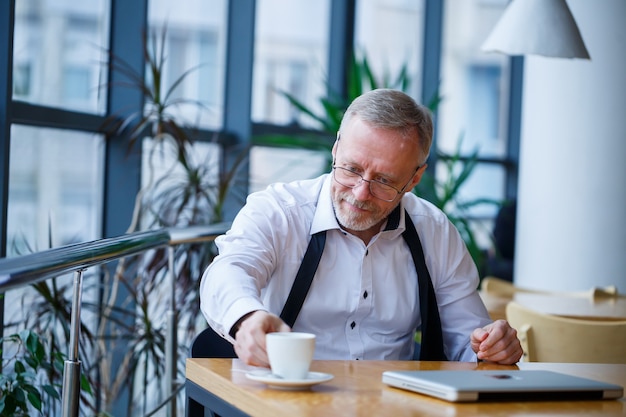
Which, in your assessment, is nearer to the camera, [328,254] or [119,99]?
[328,254]

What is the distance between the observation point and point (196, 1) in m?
5.37

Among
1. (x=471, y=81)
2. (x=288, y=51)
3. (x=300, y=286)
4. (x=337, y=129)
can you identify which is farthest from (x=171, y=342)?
(x=471, y=81)

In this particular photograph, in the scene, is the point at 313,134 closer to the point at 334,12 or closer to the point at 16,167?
the point at 334,12

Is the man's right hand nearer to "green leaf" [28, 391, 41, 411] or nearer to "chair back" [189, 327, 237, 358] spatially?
"chair back" [189, 327, 237, 358]

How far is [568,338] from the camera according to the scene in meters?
2.95

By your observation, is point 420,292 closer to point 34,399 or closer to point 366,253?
point 366,253

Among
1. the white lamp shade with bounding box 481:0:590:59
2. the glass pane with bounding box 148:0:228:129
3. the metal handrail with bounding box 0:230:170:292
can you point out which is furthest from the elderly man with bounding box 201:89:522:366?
the glass pane with bounding box 148:0:228:129

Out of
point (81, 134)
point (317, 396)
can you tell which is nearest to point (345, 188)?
point (317, 396)

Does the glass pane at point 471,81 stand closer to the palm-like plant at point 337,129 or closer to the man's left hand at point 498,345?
the palm-like plant at point 337,129

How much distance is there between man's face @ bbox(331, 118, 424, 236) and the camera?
2121 millimetres

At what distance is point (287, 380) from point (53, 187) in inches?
106

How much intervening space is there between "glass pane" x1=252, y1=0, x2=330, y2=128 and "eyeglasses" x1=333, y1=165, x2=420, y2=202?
390 cm

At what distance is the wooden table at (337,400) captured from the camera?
137 cm

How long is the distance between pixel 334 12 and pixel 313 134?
98cm
